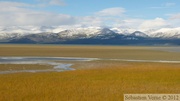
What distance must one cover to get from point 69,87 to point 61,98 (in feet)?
14.8

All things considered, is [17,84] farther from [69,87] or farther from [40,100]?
[40,100]

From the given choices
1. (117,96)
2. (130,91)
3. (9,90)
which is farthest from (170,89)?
(9,90)

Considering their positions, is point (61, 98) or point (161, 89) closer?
point (61, 98)

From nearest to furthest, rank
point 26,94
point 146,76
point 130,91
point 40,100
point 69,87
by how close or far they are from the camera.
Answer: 1. point 40,100
2. point 26,94
3. point 130,91
4. point 69,87
5. point 146,76

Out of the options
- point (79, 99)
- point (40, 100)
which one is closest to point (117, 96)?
point (79, 99)

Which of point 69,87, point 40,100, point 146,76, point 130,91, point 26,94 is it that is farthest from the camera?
point 146,76

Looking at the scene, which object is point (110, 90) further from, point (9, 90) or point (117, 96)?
point (9, 90)

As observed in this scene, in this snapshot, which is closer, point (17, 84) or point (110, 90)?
point (110, 90)

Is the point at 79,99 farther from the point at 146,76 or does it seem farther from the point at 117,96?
the point at 146,76

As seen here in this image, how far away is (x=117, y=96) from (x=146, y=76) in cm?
1203

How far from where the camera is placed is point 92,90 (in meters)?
21.3

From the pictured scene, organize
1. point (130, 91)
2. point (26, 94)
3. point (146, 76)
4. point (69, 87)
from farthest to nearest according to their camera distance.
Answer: point (146, 76) → point (69, 87) → point (130, 91) → point (26, 94)

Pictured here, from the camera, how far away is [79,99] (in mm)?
18031

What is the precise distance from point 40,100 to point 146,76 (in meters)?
14.8
